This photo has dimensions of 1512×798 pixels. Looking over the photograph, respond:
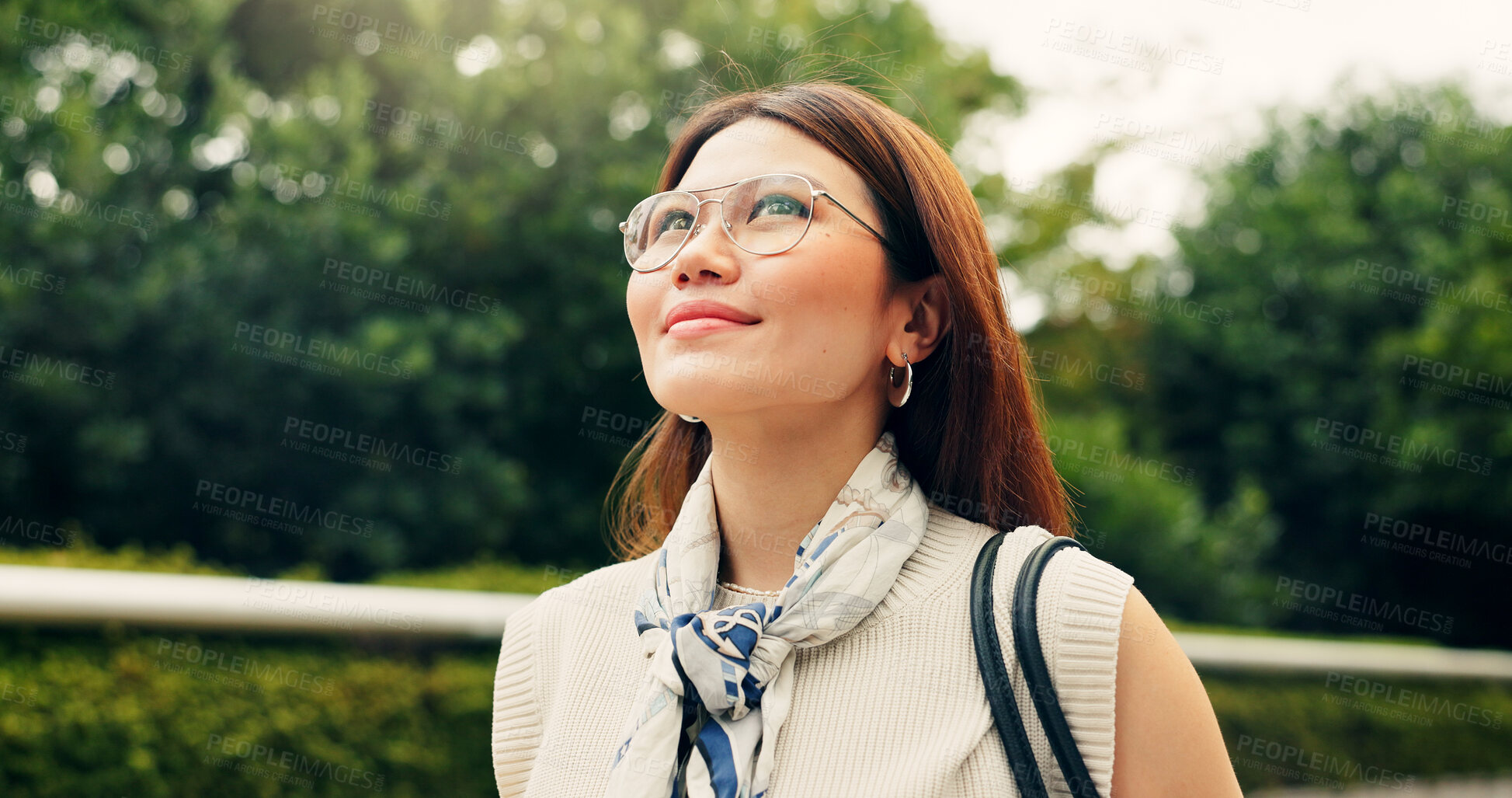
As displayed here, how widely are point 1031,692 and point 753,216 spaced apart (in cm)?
82

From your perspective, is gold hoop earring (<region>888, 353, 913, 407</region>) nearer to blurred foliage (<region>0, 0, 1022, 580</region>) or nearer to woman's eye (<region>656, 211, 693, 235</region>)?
woman's eye (<region>656, 211, 693, 235</region>)

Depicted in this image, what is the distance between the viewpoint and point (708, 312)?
1592 mm

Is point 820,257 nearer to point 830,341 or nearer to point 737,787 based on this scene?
point 830,341

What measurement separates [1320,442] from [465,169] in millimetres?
12315

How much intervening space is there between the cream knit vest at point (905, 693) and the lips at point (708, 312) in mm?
468

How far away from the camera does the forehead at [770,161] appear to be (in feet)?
5.46

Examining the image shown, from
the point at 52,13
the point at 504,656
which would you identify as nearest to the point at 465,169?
the point at 52,13

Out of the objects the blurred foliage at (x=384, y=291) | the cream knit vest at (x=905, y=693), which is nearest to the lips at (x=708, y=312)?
the cream knit vest at (x=905, y=693)

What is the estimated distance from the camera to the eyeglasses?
1.60 meters

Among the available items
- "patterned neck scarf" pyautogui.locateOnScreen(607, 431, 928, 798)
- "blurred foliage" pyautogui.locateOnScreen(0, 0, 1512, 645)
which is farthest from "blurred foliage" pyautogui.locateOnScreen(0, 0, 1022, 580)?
"patterned neck scarf" pyautogui.locateOnScreen(607, 431, 928, 798)

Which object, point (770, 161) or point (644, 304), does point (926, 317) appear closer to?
point (770, 161)

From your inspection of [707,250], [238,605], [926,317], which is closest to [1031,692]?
[926,317]

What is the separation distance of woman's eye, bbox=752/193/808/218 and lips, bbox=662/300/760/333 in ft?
0.53

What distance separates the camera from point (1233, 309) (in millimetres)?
16109
